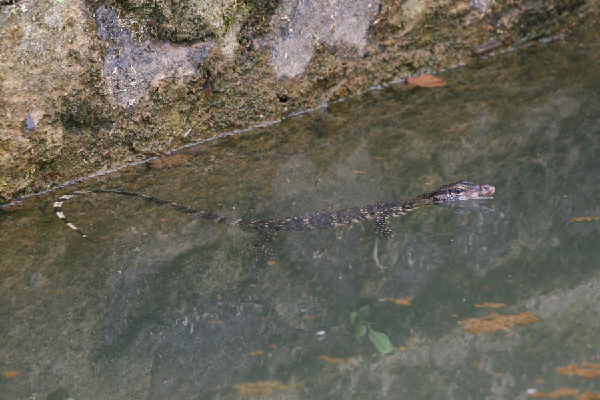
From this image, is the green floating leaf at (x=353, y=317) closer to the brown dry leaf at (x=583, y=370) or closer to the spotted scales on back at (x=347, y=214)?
the spotted scales on back at (x=347, y=214)

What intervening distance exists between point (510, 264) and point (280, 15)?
12.2 ft

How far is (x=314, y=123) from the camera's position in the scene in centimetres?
649

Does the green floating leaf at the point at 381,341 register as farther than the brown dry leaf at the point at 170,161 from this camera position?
No

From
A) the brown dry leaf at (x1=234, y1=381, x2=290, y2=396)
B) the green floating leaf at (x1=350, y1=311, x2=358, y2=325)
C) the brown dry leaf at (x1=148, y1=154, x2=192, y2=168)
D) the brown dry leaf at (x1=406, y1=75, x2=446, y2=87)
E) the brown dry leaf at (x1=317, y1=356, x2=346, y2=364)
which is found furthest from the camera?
the brown dry leaf at (x1=406, y1=75, x2=446, y2=87)

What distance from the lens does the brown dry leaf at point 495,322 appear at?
348cm

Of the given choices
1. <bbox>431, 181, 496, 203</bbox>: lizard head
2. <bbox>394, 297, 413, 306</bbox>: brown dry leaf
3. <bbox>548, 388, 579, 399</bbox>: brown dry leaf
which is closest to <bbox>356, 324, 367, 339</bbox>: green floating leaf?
<bbox>394, 297, 413, 306</bbox>: brown dry leaf

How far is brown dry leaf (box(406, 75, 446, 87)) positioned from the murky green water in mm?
828

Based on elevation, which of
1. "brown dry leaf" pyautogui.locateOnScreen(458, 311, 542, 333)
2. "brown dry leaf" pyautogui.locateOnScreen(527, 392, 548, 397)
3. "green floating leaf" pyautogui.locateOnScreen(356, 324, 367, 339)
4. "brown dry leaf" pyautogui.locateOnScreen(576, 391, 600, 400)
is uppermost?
"green floating leaf" pyautogui.locateOnScreen(356, 324, 367, 339)

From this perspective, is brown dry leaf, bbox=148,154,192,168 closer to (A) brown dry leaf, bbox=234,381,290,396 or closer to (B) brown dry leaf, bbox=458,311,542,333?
(A) brown dry leaf, bbox=234,381,290,396

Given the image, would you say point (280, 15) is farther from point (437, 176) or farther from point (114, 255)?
point (114, 255)

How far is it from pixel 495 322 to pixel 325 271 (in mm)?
1288

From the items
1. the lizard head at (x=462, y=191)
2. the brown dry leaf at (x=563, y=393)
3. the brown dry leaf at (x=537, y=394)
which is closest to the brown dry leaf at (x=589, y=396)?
the brown dry leaf at (x=563, y=393)

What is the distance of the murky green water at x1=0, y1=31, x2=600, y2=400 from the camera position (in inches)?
131

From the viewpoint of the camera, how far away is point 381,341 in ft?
11.3
